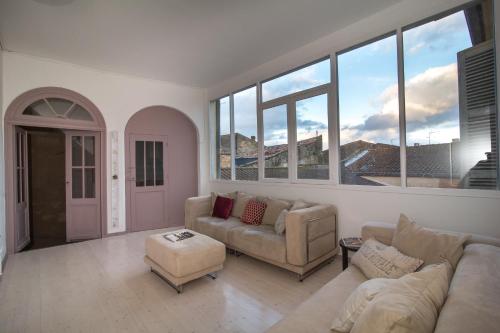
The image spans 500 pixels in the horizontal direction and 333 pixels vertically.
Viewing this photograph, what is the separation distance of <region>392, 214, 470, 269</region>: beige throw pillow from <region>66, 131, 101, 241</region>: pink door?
484 centimetres

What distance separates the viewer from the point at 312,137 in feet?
12.5

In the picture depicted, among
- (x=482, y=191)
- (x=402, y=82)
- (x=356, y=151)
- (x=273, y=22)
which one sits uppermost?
(x=273, y=22)

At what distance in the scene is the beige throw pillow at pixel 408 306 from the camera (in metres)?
0.84

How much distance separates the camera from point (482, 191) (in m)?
2.34

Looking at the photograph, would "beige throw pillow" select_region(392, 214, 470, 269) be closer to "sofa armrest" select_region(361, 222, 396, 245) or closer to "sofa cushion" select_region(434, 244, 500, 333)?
"sofa armrest" select_region(361, 222, 396, 245)

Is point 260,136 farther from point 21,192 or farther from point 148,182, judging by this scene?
point 21,192

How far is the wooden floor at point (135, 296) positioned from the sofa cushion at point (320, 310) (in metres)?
0.69

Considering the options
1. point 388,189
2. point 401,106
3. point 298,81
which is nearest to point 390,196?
point 388,189

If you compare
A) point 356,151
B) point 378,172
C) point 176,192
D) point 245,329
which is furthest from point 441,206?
point 176,192

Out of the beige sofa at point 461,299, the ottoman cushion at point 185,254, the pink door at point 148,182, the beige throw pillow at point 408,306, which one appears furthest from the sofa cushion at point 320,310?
the pink door at point 148,182

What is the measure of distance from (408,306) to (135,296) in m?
2.49

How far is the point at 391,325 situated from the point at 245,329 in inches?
58.1

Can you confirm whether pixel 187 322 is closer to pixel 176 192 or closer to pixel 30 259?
pixel 30 259

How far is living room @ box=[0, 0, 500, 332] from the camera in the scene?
74.5 inches
